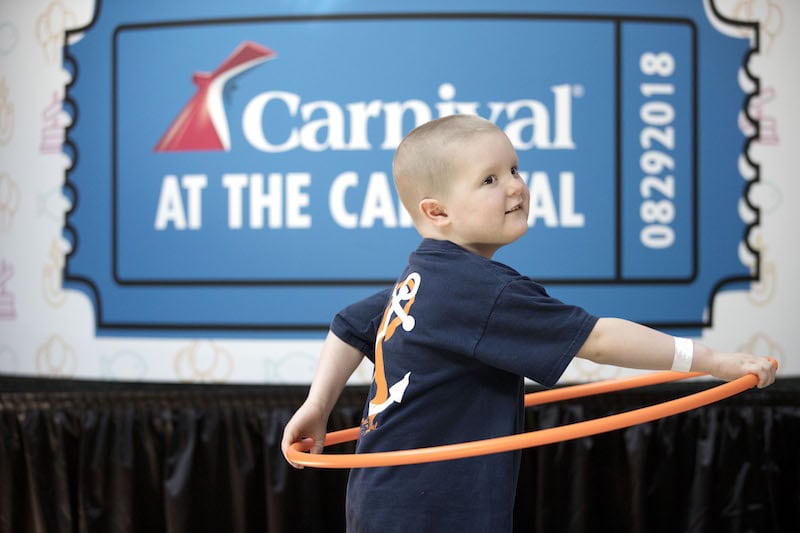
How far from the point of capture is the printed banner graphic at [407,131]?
7.31 ft

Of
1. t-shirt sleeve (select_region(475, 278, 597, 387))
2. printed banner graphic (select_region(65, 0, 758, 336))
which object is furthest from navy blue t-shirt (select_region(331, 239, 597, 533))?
printed banner graphic (select_region(65, 0, 758, 336))

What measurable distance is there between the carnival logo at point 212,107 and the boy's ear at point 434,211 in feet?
4.03

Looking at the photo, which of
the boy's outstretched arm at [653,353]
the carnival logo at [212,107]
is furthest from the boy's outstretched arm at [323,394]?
the carnival logo at [212,107]

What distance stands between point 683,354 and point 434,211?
411mm

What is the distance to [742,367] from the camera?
3.55 ft

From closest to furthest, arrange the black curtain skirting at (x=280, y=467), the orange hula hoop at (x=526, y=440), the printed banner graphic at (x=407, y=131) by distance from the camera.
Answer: the orange hula hoop at (x=526, y=440), the black curtain skirting at (x=280, y=467), the printed banner graphic at (x=407, y=131)

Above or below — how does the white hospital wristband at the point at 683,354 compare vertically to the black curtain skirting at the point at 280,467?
above

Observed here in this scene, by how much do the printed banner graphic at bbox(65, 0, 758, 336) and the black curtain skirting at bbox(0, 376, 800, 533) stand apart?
26 cm

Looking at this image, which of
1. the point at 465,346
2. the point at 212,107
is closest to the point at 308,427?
the point at 465,346

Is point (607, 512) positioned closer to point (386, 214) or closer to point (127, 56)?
point (386, 214)

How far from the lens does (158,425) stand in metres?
2.18

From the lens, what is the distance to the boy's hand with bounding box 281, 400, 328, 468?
129 cm

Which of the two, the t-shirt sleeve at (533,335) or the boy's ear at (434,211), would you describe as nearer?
the t-shirt sleeve at (533,335)

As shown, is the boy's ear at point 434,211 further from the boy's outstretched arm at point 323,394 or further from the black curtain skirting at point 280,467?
the black curtain skirting at point 280,467
